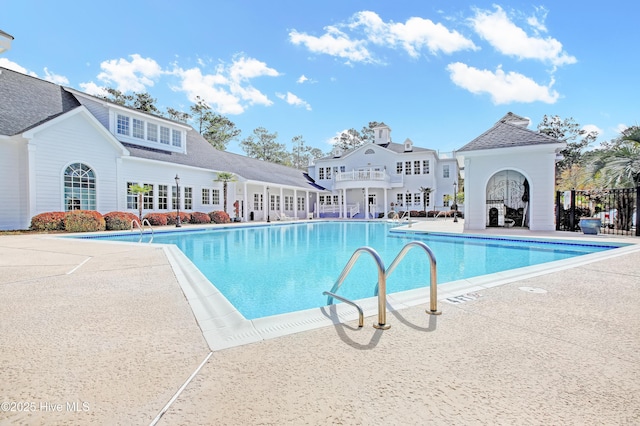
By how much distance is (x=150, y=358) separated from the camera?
2.48 meters

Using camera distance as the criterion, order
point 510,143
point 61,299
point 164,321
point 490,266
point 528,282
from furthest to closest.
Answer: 1. point 510,143
2. point 490,266
3. point 528,282
4. point 61,299
5. point 164,321

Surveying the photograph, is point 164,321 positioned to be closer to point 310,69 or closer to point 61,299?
point 61,299

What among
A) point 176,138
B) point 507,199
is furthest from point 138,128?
point 507,199

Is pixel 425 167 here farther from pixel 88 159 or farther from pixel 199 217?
pixel 88 159

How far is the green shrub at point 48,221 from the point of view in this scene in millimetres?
13797

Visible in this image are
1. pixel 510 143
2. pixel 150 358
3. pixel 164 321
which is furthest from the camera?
pixel 510 143

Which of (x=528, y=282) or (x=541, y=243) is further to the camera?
(x=541, y=243)

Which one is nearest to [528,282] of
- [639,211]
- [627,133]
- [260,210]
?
[639,211]

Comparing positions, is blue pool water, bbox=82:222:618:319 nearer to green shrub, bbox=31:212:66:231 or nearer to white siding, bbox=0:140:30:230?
green shrub, bbox=31:212:66:231

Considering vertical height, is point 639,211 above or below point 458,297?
above

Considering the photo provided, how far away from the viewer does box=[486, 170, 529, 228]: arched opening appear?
52.1 feet

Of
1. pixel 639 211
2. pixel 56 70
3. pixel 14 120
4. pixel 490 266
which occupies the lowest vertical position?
pixel 490 266

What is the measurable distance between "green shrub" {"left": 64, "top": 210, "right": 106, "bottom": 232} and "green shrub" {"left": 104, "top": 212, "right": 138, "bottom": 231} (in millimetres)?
519

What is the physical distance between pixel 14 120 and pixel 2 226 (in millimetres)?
4942
